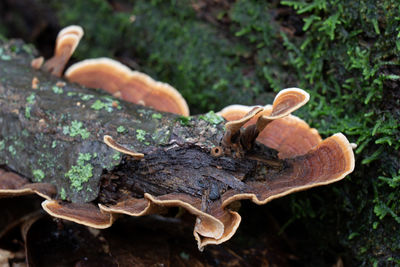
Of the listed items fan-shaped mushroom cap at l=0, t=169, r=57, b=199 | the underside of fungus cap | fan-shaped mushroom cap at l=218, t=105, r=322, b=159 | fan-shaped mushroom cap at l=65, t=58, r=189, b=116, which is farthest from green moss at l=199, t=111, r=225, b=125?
fan-shaped mushroom cap at l=0, t=169, r=57, b=199

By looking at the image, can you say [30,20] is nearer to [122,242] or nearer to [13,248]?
[13,248]

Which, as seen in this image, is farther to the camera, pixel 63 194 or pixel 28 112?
pixel 28 112

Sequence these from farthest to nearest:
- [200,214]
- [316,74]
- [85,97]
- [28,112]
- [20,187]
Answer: [316,74], [85,97], [28,112], [20,187], [200,214]

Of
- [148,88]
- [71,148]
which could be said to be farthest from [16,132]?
[148,88]

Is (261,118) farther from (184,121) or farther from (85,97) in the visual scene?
(85,97)

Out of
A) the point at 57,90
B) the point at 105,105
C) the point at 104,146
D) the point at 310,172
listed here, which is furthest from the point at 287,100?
the point at 57,90

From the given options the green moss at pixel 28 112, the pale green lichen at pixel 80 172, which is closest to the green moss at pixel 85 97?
the green moss at pixel 28 112
